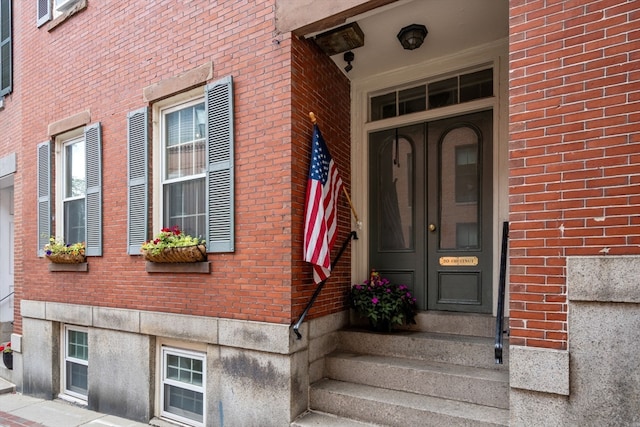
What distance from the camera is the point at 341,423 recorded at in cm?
383

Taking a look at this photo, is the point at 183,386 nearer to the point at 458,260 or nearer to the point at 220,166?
the point at 220,166

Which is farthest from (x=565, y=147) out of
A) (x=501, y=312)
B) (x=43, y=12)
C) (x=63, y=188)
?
(x=43, y=12)

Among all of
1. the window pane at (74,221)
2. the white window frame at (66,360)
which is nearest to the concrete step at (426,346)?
the white window frame at (66,360)

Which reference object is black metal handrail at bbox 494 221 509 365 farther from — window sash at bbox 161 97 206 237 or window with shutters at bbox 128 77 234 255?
window sash at bbox 161 97 206 237

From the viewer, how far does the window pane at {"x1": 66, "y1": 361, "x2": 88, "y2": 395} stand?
19.6 ft

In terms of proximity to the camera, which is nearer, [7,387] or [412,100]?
[412,100]

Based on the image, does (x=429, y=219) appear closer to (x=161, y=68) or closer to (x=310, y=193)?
(x=310, y=193)

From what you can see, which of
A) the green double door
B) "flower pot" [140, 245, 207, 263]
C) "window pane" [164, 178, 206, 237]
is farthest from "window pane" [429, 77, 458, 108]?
"flower pot" [140, 245, 207, 263]

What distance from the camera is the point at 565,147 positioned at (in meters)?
2.93

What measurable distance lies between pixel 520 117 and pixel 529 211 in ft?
2.41

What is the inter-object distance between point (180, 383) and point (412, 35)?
4.81 m

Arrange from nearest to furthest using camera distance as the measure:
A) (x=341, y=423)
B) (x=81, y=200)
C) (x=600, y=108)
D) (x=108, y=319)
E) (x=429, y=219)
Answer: (x=600, y=108) → (x=341, y=423) → (x=429, y=219) → (x=108, y=319) → (x=81, y=200)

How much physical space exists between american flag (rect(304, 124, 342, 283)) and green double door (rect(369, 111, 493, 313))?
3.00 feet

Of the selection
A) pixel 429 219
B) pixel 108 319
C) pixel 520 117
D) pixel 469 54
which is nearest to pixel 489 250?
pixel 429 219
